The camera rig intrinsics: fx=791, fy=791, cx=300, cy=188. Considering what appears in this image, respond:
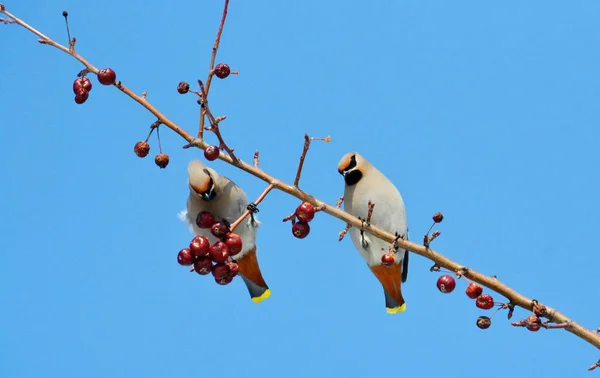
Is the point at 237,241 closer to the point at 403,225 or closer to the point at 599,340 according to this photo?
the point at 599,340

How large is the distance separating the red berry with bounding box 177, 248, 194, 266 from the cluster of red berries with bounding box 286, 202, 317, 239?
0.50m

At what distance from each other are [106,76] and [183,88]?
29 cm

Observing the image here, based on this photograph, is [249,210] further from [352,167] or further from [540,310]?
[352,167]

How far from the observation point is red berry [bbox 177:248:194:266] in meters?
2.88

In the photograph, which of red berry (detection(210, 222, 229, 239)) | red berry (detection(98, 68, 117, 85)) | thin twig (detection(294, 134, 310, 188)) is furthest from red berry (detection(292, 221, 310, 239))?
red berry (detection(98, 68, 117, 85))

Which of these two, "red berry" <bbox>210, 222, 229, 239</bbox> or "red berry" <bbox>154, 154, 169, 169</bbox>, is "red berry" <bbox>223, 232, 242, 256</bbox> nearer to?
"red berry" <bbox>210, 222, 229, 239</bbox>

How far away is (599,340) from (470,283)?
20.2 inches

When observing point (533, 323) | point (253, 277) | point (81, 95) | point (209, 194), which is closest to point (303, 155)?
point (81, 95)

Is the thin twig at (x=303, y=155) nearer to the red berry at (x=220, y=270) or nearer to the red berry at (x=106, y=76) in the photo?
the red berry at (x=220, y=270)

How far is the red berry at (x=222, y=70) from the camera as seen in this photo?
311 cm

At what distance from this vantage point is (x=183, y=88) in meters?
3.02

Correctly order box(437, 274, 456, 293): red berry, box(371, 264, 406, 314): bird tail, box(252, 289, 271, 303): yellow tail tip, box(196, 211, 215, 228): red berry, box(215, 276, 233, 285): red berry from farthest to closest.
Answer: box(252, 289, 271, 303): yellow tail tip < box(371, 264, 406, 314): bird tail < box(196, 211, 215, 228): red berry < box(437, 274, 456, 293): red berry < box(215, 276, 233, 285): red berry

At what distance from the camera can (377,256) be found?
5344 mm

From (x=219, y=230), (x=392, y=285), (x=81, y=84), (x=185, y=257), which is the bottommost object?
(x=185, y=257)
